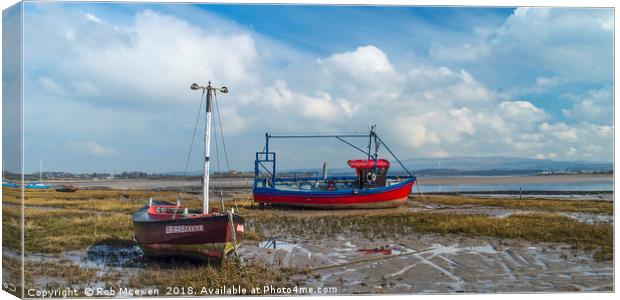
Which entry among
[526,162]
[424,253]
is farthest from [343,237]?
[526,162]

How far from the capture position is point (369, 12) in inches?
428

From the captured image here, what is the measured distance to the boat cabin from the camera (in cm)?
1975

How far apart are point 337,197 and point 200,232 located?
10557 mm

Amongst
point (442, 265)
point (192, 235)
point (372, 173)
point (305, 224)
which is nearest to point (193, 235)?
point (192, 235)

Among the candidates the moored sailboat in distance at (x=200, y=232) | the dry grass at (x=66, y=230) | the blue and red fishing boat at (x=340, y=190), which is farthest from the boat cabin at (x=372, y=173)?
the moored sailboat in distance at (x=200, y=232)

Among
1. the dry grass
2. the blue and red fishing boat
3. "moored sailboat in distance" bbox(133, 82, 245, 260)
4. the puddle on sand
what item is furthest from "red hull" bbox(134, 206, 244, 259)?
the blue and red fishing boat

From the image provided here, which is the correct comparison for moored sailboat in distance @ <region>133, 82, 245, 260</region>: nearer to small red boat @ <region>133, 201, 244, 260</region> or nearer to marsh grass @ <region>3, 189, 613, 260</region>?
small red boat @ <region>133, 201, 244, 260</region>

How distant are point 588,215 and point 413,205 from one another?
7957 millimetres

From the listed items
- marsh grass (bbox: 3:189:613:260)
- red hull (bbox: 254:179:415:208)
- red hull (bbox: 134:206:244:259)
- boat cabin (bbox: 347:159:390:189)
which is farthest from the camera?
red hull (bbox: 254:179:415:208)

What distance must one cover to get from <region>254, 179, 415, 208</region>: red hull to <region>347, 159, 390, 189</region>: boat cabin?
0.81 feet

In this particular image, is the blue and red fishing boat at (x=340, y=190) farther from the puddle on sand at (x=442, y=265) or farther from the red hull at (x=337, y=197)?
the puddle on sand at (x=442, y=265)

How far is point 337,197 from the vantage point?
2153 cm

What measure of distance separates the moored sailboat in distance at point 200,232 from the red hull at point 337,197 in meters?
8.52

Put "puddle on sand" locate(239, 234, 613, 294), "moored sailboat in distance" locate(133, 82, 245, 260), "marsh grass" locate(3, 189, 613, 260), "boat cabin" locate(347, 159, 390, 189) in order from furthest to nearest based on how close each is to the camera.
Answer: "boat cabin" locate(347, 159, 390, 189) → "moored sailboat in distance" locate(133, 82, 245, 260) → "marsh grass" locate(3, 189, 613, 260) → "puddle on sand" locate(239, 234, 613, 294)
